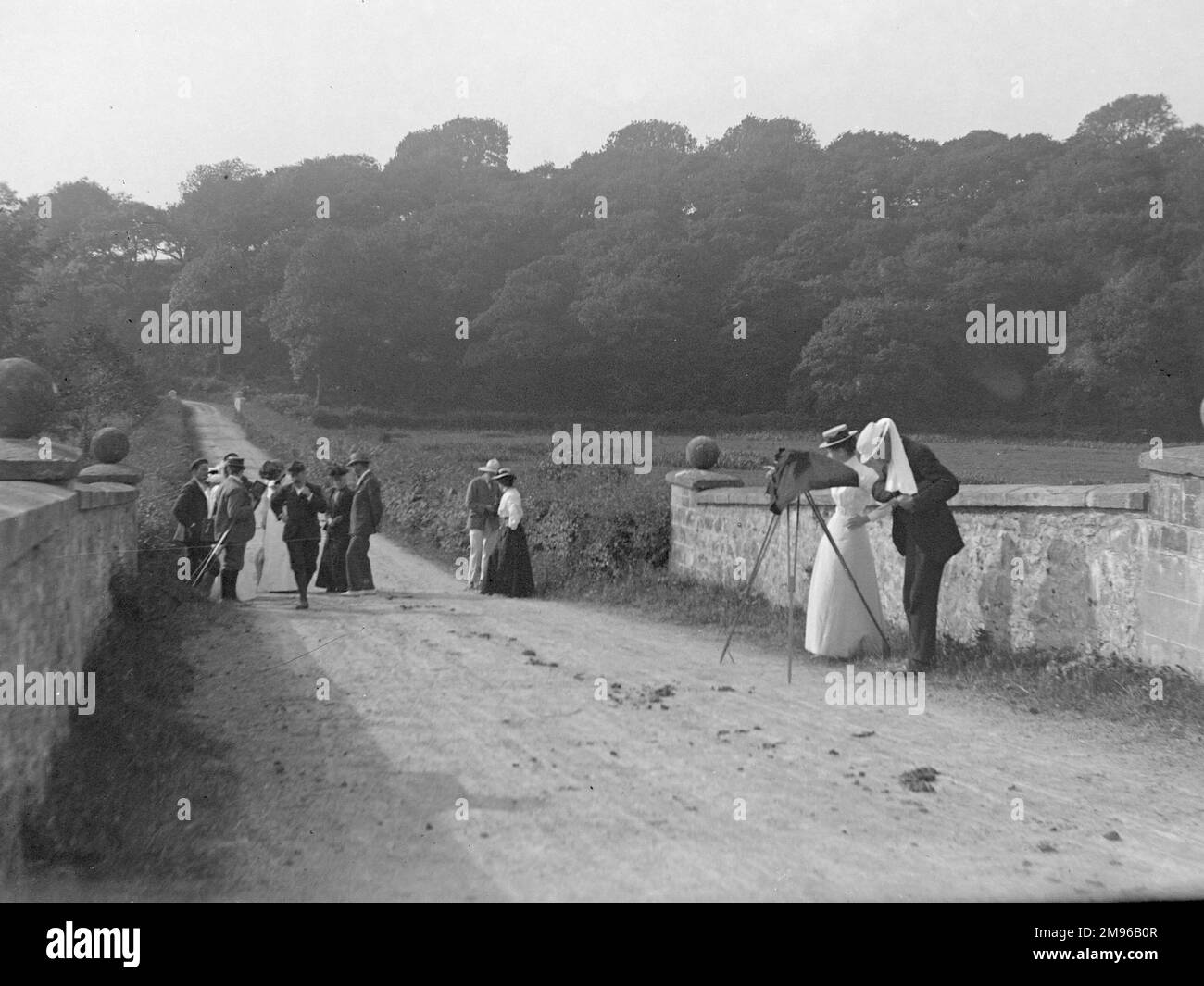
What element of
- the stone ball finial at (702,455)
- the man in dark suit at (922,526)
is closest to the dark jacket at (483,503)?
the stone ball finial at (702,455)

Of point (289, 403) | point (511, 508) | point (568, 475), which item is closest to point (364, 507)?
point (511, 508)

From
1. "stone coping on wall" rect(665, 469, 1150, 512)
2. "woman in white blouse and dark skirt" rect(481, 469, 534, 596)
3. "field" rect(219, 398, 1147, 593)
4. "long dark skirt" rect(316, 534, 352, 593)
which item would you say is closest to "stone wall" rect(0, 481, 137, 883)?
"stone coping on wall" rect(665, 469, 1150, 512)

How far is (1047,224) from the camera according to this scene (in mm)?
53719

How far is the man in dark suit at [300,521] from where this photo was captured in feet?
41.1

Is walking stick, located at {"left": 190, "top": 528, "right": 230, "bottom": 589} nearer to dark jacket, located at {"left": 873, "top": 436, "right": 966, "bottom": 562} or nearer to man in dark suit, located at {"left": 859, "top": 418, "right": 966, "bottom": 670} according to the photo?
man in dark suit, located at {"left": 859, "top": 418, "right": 966, "bottom": 670}

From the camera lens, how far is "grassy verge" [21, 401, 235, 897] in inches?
159

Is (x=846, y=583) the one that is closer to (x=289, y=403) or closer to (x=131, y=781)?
(x=131, y=781)

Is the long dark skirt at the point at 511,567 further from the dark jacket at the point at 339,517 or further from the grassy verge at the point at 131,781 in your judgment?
the grassy verge at the point at 131,781

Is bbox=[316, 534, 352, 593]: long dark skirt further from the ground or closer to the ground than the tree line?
closer to the ground

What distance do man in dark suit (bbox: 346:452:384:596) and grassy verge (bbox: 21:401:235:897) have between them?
5.93m

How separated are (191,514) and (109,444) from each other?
1563mm
